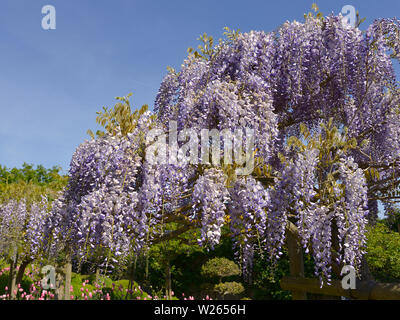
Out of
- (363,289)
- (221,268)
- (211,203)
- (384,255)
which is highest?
(211,203)

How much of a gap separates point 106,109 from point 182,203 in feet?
8.12

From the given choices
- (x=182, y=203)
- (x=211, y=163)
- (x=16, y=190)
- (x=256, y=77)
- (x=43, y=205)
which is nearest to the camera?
(x=211, y=163)

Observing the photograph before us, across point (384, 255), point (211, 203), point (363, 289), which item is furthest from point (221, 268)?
point (211, 203)

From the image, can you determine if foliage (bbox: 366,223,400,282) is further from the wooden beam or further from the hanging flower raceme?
the hanging flower raceme

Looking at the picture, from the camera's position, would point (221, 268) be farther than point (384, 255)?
Yes

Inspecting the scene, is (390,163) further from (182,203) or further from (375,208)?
(182,203)

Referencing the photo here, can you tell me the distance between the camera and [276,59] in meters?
6.52

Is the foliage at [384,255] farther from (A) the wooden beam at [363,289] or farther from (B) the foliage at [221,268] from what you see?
(A) the wooden beam at [363,289]

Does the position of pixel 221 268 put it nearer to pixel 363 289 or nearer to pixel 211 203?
pixel 363 289

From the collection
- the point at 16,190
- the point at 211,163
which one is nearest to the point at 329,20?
the point at 211,163

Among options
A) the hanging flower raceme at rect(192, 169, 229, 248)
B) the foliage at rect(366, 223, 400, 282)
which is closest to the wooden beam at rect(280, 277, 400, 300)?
the hanging flower raceme at rect(192, 169, 229, 248)

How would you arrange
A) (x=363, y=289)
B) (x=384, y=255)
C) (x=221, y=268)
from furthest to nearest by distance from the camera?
(x=221, y=268)
(x=384, y=255)
(x=363, y=289)

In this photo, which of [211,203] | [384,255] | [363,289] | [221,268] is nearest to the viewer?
[211,203]

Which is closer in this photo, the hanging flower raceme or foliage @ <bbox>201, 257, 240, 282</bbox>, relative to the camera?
the hanging flower raceme
